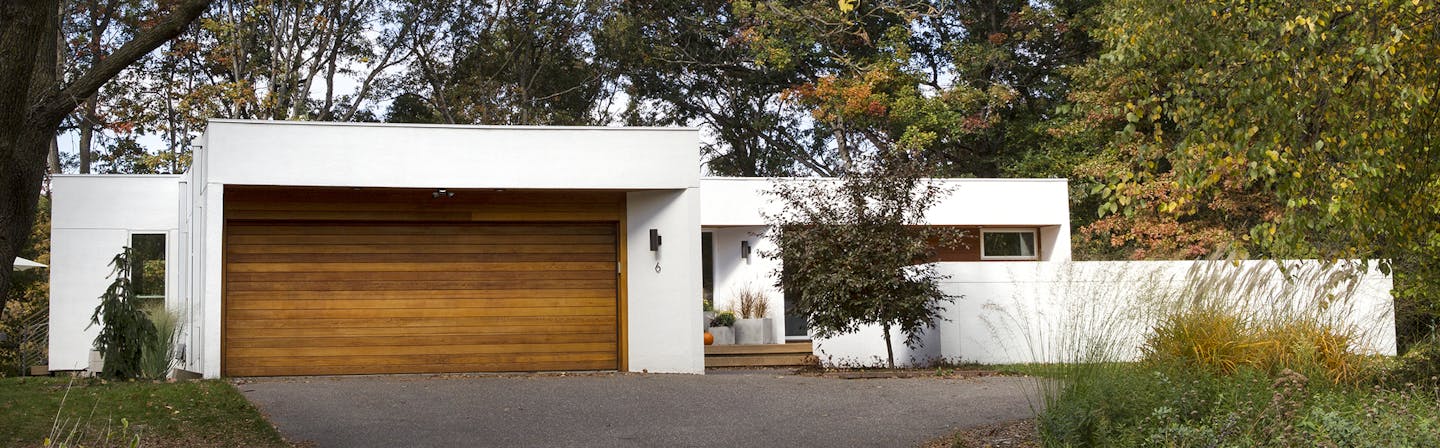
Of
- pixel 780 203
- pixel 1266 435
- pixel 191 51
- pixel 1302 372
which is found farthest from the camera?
pixel 191 51

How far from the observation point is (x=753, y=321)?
18125mm

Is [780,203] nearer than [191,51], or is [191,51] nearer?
[780,203]

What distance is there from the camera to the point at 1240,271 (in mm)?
8977

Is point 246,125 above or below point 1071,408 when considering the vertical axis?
above

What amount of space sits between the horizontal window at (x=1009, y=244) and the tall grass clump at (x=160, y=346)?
1348 cm

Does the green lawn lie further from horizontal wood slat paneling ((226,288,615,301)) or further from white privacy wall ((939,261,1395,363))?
white privacy wall ((939,261,1395,363))

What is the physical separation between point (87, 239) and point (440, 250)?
6.04m

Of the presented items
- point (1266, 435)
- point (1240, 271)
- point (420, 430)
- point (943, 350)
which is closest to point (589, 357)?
point (943, 350)

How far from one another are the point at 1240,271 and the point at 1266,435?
10.1 ft

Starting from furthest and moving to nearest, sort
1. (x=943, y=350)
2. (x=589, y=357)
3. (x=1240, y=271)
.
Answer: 1. (x=943, y=350)
2. (x=589, y=357)
3. (x=1240, y=271)

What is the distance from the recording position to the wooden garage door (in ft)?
42.7

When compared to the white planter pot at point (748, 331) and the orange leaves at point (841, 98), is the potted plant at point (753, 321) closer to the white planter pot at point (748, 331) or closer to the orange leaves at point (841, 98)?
the white planter pot at point (748, 331)

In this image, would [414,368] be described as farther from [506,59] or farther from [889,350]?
[506,59]

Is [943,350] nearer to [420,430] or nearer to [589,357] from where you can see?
[589,357]
